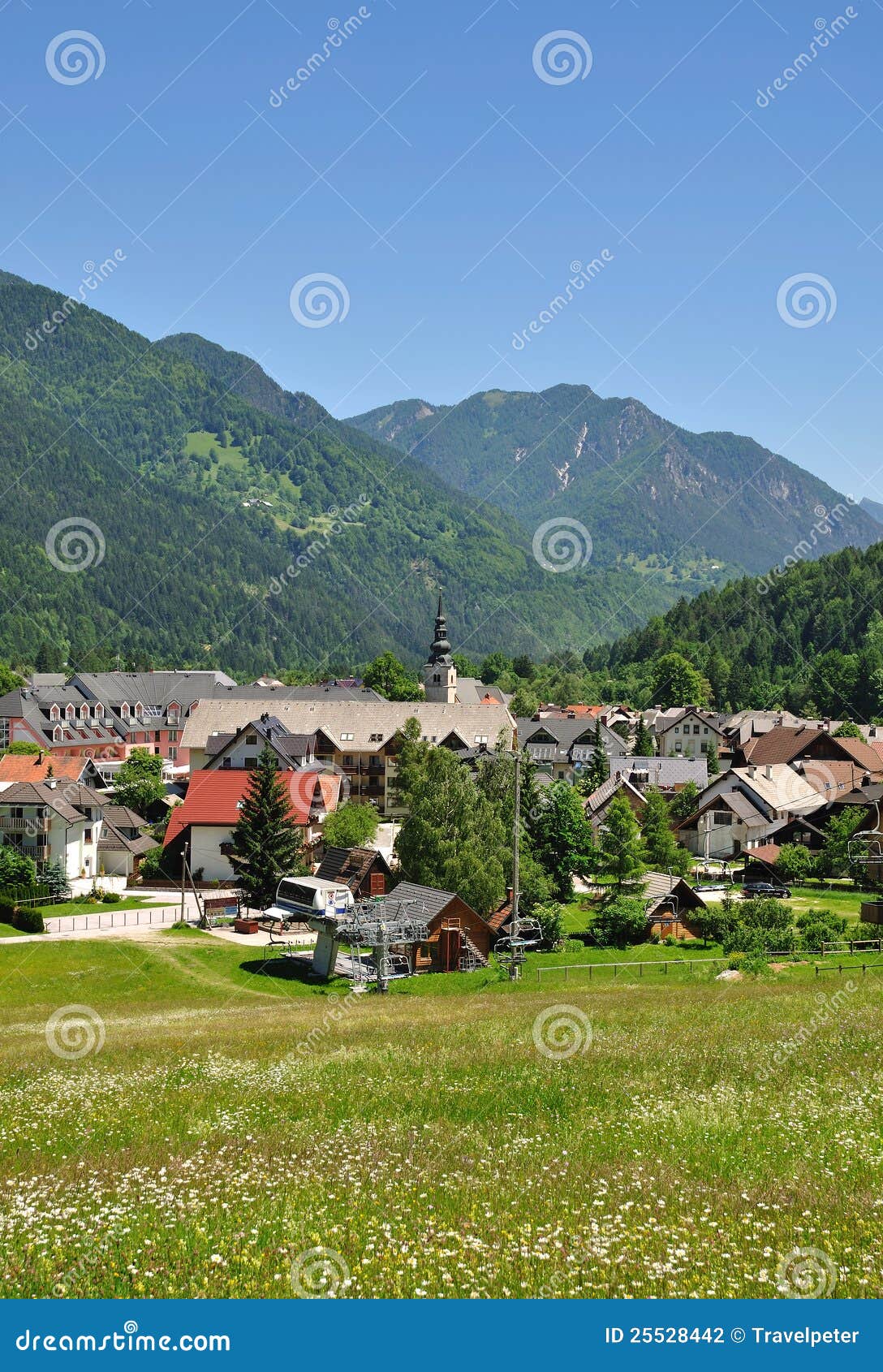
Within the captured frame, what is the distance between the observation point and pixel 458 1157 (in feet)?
38.1

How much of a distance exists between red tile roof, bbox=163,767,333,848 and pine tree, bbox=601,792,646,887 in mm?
16577

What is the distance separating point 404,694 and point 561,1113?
419 ft

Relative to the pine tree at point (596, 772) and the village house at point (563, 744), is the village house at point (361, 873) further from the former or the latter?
the village house at point (563, 744)

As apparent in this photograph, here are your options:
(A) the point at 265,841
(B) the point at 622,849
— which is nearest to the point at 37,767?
(A) the point at 265,841

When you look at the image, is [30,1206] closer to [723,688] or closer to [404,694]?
[404,694]

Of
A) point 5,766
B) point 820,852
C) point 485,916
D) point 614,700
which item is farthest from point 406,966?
point 614,700

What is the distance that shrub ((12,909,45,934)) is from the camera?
4522 centimetres

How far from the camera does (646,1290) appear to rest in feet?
27.0

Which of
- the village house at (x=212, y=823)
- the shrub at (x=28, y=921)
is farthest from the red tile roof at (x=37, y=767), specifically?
the shrub at (x=28, y=921)

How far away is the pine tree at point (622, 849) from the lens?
183ft

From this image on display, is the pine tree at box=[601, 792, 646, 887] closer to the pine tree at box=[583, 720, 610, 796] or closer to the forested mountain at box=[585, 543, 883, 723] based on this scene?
the pine tree at box=[583, 720, 610, 796]

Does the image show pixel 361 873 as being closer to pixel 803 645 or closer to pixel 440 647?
pixel 440 647

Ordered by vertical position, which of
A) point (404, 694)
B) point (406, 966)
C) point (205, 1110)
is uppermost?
point (404, 694)

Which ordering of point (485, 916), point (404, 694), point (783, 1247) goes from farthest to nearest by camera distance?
point (404, 694), point (485, 916), point (783, 1247)
